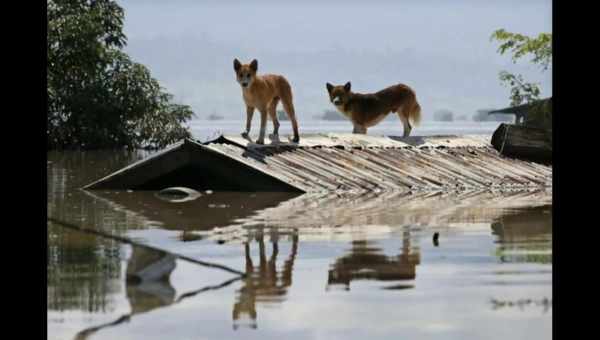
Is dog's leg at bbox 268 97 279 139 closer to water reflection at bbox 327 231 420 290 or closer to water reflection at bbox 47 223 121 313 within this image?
water reflection at bbox 47 223 121 313

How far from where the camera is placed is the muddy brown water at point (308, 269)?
820cm

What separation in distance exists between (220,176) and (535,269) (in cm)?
1022

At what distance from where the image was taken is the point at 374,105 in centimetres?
2642

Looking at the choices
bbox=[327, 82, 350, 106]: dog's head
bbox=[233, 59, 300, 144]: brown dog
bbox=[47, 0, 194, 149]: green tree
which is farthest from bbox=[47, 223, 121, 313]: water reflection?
bbox=[47, 0, 194, 149]: green tree

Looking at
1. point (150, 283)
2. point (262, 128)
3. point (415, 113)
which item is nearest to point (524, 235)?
point (150, 283)

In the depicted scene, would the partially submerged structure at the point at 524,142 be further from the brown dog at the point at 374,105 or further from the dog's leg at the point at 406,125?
the brown dog at the point at 374,105

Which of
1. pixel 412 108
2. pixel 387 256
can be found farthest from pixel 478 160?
pixel 387 256

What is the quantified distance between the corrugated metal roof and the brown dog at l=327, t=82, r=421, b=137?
4.14 ft

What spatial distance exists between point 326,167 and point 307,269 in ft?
35.1

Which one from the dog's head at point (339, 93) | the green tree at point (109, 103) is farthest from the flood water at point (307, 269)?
the green tree at point (109, 103)

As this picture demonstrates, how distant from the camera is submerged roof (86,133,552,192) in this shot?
65.6 ft

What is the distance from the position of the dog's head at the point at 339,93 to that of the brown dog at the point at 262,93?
3250mm
